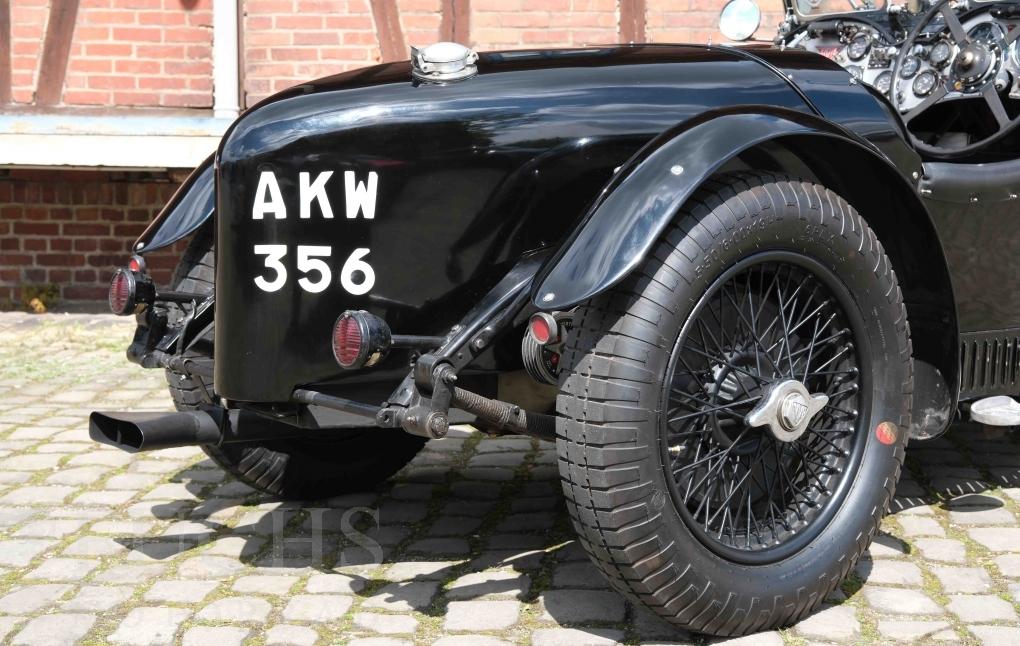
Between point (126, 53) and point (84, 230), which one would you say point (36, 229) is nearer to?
point (84, 230)

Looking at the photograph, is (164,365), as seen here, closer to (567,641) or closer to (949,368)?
(567,641)

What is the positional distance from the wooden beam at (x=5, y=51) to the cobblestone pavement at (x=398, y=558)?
3176 millimetres

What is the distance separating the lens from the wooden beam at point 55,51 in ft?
23.4

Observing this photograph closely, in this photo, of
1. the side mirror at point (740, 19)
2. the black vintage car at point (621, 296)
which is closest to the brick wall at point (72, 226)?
the side mirror at point (740, 19)

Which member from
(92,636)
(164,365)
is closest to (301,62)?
(164,365)

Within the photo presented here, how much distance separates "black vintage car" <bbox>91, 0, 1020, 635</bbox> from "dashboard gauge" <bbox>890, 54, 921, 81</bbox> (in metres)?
0.78

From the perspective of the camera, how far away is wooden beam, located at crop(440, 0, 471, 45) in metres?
7.19

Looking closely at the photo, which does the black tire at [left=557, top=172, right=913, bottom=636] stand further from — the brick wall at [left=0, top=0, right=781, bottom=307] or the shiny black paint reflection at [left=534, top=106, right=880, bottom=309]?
the brick wall at [left=0, top=0, right=781, bottom=307]

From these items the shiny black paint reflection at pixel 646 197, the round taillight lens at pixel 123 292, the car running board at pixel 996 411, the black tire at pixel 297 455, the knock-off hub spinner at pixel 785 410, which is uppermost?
the shiny black paint reflection at pixel 646 197

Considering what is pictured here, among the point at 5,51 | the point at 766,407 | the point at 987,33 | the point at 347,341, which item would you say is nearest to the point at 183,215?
the point at 347,341

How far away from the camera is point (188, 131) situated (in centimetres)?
704

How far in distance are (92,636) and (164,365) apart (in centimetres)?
71

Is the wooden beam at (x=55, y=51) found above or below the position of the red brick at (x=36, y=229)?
above

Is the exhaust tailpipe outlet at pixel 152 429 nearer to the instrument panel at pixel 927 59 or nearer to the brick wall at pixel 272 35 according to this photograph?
the instrument panel at pixel 927 59
